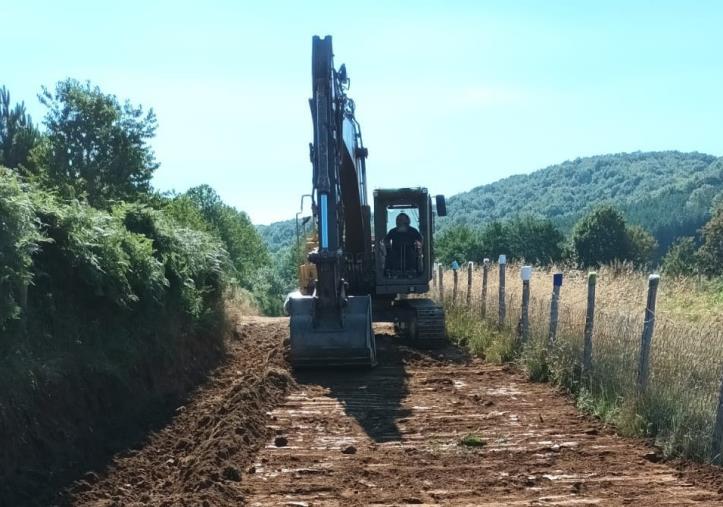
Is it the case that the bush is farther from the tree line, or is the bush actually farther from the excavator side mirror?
the tree line

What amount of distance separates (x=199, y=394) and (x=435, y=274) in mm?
13181

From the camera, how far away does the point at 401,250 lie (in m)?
14.2

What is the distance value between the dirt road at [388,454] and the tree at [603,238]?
2460 inches

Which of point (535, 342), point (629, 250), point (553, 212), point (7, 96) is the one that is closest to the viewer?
point (535, 342)

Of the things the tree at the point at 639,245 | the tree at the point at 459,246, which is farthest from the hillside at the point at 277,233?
the tree at the point at 639,245

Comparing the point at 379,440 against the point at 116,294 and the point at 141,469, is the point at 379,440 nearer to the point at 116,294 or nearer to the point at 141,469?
the point at 141,469

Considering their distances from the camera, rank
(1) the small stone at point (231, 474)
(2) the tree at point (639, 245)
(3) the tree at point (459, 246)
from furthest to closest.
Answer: (3) the tree at point (459, 246) → (2) the tree at point (639, 245) → (1) the small stone at point (231, 474)

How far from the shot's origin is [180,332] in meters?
11.2

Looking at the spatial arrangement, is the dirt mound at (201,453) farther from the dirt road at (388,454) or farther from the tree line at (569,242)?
the tree line at (569,242)

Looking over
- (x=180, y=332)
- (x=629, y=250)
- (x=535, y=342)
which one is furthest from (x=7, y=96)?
Result: (x=629, y=250)

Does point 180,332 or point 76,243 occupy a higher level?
point 76,243

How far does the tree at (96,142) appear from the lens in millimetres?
31875

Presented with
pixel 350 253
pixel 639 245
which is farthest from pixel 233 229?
pixel 350 253

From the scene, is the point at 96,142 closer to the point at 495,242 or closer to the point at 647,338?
the point at 647,338
